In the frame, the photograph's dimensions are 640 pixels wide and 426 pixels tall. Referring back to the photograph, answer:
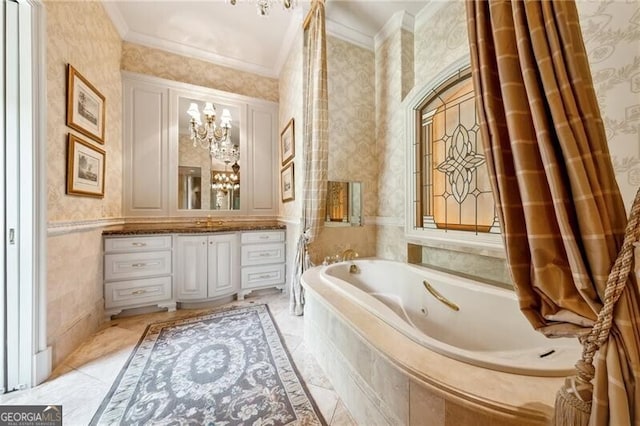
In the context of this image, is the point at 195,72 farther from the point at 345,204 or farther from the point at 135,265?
the point at 345,204

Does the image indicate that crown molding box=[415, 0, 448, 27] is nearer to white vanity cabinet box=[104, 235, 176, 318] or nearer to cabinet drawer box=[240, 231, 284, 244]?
cabinet drawer box=[240, 231, 284, 244]

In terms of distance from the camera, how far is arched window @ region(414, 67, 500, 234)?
177 cm

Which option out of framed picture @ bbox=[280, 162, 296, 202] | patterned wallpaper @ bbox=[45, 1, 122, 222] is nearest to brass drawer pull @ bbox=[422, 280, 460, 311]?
framed picture @ bbox=[280, 162, 296, 202]

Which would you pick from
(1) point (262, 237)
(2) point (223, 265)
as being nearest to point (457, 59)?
(1) point (262, 237)

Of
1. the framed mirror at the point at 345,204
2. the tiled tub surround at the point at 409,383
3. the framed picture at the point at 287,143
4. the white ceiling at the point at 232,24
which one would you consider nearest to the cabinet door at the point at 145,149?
the white ceiling at the point at 232,24

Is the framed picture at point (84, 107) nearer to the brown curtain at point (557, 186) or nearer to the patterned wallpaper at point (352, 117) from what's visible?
the patterned wallpaper at point (352, 117)

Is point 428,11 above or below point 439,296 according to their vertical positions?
above

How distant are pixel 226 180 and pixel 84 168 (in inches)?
52.0

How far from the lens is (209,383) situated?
1.40 metres

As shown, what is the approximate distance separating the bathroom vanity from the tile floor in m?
0.26

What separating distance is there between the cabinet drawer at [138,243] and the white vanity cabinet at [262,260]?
2.42 ft

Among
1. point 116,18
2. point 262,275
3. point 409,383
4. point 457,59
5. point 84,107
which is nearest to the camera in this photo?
point 409,383

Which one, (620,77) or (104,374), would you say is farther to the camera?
(104,374)

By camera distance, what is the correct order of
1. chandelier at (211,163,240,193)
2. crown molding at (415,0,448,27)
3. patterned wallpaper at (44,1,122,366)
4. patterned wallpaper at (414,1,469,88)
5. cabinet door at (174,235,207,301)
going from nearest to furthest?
1. patterned wallpaper at (44,1,122,366)
2. patterned wallpaper at (414,1,469,88)
3. crown molding at (415,0,448,27)
4. cabinet door at (174,235,207,301)
5. chandelier at (211,163,240,193)
